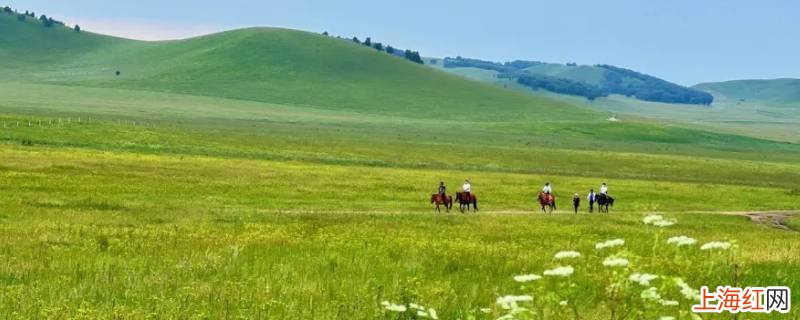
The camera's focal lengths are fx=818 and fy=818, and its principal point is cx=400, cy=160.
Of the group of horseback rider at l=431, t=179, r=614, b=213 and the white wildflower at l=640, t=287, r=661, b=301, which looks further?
the group of horseback rider at l=431, t=179, r=614, b=213

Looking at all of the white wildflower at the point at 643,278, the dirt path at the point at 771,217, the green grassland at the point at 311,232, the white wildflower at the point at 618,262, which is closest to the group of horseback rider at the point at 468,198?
the green grassland at the point at 311,232

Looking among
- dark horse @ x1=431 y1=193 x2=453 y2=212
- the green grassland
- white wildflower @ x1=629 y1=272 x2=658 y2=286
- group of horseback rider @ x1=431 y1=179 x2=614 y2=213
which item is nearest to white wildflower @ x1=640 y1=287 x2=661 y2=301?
white wildflower @ x1=629 y1=272 x2=658 y2=286

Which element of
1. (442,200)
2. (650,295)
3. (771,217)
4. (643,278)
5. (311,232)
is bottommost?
(771,217)

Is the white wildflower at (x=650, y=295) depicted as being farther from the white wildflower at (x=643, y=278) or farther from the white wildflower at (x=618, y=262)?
the white wildflower at (x=618, y=262)

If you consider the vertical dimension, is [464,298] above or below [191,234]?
above

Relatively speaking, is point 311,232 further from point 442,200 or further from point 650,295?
point 442,200

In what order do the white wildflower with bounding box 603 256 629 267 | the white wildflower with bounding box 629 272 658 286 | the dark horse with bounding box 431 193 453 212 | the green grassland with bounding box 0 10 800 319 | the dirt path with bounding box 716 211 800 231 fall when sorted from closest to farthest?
1. the white wildflower with bounding box 629 272 658 286
2. the white wildflower with bounding box 603 256 629 267
3. the green grassland with bounding box 0 10 800 319
4. the dark horse with bounding box 431 193 453 212
5. the dirt path with bounding box 716 211 800 231

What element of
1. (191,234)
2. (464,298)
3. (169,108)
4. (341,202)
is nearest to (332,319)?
(464,298)

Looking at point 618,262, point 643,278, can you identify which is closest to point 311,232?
point 618,262

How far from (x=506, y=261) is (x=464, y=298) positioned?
16.5ft

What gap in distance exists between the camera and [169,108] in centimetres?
19038

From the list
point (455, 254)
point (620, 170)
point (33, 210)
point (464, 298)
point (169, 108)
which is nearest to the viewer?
point (464, 298)

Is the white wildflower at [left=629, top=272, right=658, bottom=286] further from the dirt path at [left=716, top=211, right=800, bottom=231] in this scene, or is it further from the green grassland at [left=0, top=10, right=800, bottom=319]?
the dirt path at [left=716, top=211, right=800, bottom=231]

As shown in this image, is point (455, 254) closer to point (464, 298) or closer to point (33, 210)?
point (464, 298)
